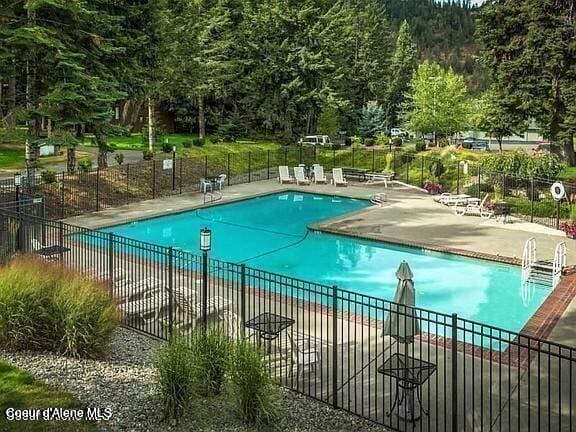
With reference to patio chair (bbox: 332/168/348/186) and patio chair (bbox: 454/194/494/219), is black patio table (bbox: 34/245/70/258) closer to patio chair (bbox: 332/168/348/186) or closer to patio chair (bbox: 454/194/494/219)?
patio chair (bbox: 454/194/494/219)

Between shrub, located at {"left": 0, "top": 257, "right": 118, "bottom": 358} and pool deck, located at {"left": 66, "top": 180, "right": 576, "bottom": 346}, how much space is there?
7239mm

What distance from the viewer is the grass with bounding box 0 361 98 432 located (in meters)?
5.16

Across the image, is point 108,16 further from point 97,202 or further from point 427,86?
point 427,86

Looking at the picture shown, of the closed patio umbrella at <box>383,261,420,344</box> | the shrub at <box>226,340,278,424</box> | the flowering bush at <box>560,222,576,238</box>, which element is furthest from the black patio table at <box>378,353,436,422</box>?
the flowering bush at <box>560,222,576,238</box>

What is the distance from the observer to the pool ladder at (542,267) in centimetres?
1248

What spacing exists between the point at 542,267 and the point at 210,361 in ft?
30.8

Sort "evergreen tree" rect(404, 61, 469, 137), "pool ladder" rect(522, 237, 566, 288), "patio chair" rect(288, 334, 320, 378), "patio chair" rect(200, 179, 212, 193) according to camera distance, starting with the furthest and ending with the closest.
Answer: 1. "evergreen tree" rect(404, 61, 469, 137)
2. "patio chair" rect(200, 179, 212, 193)
3. "pool ladder" rect(522, 237, 566, 288)
4. "patio chair" rect(288, 334, 320, 378)

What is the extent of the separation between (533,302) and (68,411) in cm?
926

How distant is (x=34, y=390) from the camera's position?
5.86 m

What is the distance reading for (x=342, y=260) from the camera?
15391 mm

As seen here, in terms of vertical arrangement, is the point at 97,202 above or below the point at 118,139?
below

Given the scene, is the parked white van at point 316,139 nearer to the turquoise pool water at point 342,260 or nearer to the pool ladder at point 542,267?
the turquoise pool water at point 342,260

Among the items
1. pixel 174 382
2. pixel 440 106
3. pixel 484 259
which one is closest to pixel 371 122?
pixel 440 106

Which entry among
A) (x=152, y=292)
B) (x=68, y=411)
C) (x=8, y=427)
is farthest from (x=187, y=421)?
(x=152, y=292)
